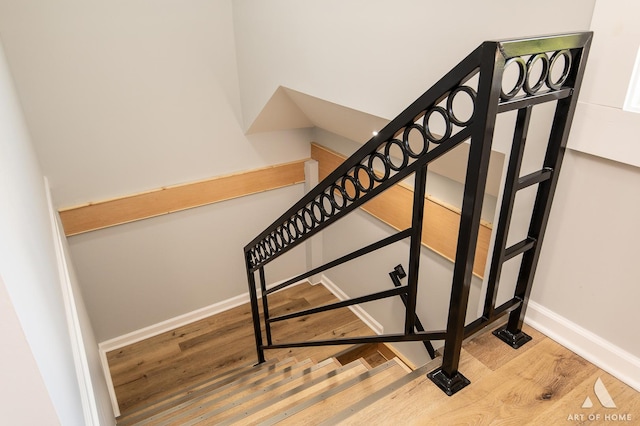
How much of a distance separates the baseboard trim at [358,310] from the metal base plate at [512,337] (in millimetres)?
1986

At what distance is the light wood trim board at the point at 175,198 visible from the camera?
2869 mm

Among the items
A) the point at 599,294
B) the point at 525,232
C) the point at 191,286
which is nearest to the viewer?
the point at 599,294

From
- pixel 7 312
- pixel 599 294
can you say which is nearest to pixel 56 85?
pixel 7 312

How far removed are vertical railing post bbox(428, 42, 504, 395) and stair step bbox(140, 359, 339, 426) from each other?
113cm

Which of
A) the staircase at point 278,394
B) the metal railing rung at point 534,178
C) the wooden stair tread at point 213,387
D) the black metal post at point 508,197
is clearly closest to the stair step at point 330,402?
the staircase at point 278,394

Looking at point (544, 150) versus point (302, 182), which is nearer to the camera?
point (544, 150)

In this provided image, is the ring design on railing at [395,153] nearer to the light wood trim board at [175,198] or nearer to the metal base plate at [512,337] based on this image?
the metal base plate at [512,337]

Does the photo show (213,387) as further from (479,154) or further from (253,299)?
(479,154)

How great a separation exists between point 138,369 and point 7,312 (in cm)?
299

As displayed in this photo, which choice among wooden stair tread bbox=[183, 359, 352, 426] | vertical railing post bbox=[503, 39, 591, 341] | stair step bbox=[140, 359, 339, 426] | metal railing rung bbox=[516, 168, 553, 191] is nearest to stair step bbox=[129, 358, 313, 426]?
stair step bbox=[140, 359, 339, 426]

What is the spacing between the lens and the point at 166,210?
3.17 m

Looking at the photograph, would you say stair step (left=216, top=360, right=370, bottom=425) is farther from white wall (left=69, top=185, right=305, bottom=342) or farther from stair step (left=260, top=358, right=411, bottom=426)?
white wall (left=69, top=185, right=305, bottom=342)

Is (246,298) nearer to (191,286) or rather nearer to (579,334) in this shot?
(191,286)

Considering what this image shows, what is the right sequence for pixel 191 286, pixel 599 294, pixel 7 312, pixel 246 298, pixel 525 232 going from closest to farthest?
pixel 7 312, pixel 599 294, pixel 525 232, pixel 191 286, pixel 246 298
